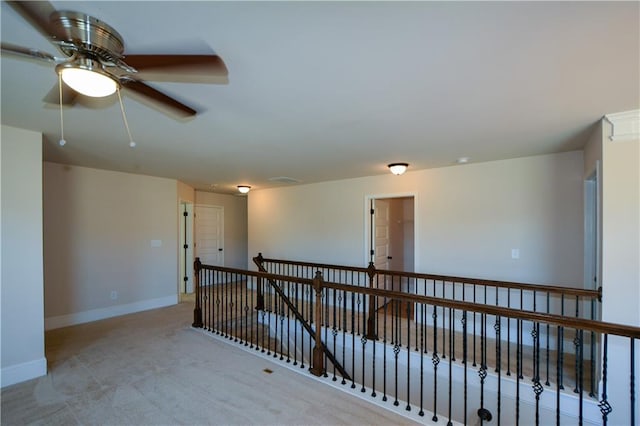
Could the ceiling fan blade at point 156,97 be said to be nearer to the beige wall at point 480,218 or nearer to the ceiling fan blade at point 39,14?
the ceiling fan blade at point 39,14

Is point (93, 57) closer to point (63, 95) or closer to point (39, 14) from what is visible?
point (39, 14)

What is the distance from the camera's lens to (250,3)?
115 centimetres

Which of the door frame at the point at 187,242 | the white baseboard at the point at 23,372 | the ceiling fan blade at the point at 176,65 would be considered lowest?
the white baseboard at the point at 23,372

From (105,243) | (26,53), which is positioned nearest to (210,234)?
(105,243)

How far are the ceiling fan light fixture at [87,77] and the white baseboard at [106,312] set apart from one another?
435cm

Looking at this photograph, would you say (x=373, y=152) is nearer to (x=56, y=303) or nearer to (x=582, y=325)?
(x=582, y=325)

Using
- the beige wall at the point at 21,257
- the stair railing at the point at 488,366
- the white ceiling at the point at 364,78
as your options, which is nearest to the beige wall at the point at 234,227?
the stair railing at the point at 488,366

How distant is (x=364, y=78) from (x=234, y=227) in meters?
6.82

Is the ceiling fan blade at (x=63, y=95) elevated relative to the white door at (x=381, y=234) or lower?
elevated

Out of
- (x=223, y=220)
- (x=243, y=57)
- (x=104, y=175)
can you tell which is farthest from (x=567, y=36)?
(x=223, y=220)

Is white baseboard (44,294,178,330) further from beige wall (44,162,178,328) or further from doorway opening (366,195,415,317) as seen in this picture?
doorway opening (366,195,415,317)

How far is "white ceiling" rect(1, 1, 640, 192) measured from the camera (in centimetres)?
122

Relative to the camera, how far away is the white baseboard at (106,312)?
4.13 m

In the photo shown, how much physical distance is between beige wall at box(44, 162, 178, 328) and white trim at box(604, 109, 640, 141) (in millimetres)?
5988
